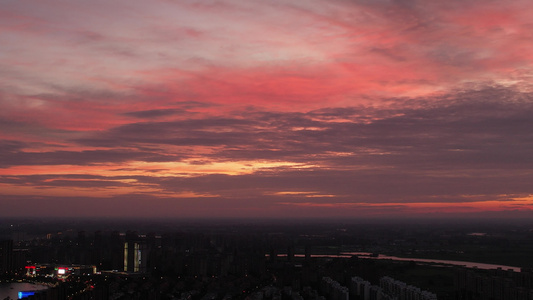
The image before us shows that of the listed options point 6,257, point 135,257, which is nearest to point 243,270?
point 135,257

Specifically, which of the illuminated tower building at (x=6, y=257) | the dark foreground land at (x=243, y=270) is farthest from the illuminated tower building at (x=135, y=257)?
the illuminated tower building at (x=6, y=257)

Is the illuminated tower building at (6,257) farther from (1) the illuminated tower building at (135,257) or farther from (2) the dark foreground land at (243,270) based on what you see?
(1) the illuminated tower building at (135,257)

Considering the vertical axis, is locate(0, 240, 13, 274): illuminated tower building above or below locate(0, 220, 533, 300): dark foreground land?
above

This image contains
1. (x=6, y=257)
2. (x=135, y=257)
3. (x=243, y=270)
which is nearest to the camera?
(x=243, y=270)

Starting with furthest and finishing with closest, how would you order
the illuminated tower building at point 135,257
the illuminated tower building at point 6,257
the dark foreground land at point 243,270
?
1. the illuminated tower building at point 135,257
2. the illuminated tower building at point 6,257
3. the dark foreground land at point 243,270

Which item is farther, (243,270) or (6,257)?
(6,257)

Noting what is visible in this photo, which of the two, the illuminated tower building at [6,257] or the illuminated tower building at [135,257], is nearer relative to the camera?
the illuminated tower building at [6,257]

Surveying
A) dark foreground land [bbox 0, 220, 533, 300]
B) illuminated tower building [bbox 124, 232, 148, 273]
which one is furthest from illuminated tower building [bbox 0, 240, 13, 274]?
illuminated tower building [bbox 124, 232, 148, 273]

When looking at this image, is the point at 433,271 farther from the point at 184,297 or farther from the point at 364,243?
the point at 364,243

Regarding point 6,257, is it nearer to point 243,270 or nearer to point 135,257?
point 135,257

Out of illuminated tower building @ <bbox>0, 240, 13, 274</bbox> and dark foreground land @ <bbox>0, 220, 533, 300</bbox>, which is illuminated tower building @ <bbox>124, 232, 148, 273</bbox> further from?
illuminated tower building @ <bbox>0, 240, 13, 274</bbox>

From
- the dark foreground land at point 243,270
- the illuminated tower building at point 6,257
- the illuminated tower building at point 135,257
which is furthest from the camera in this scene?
the illuminated tower building at point 135,257

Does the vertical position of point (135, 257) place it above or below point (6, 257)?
below
